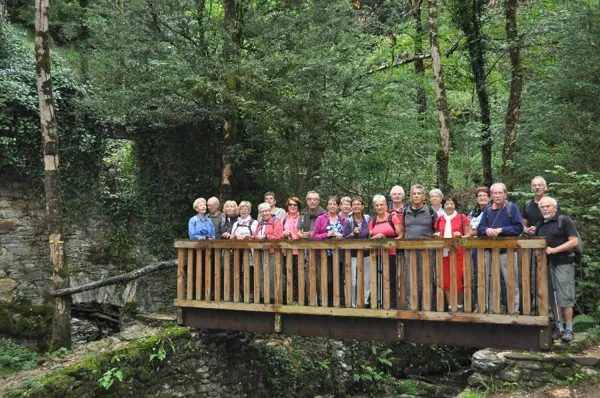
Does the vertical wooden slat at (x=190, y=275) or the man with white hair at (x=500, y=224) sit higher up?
the man with white hair at (x=500, y=224)

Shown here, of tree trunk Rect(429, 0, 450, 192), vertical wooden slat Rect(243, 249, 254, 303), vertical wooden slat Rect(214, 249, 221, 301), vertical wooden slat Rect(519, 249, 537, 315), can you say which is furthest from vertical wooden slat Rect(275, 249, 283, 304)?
tree trunk Rect(429, 0, 450, 192)

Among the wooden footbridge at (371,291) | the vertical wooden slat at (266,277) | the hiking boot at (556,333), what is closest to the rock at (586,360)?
the hiking boot at (556,333)

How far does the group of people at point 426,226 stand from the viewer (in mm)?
5859

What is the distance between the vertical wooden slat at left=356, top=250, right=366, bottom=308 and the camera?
259 inches

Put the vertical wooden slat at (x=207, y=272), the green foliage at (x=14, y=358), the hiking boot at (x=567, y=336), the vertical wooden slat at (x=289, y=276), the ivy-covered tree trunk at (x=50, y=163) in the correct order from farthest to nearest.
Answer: the green foliage at (x=14, y=358) < the ivy-covered tree trunk at (x=50, y=163) < the vertical wooden slat at (x=207, y=272) < the vertical wooden slat at (x=289, y=276) < the hiking boot at (x=567, y=336)

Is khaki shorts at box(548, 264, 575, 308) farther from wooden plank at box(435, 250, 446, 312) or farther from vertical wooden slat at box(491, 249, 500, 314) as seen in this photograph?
wooden plank at box(435, 250, 446, 312)

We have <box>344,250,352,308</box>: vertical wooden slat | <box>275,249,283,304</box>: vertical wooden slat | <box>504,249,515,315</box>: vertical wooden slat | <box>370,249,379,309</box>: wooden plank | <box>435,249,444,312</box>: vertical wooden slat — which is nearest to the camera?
<box>504,249,515,315</box>: vertical wooden slat

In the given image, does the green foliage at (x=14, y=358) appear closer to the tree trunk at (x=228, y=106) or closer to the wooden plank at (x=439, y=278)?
the tree trunk at (x=228, y=106)

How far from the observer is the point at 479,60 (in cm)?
1365

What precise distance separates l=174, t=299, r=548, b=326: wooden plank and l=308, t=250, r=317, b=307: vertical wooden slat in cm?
12

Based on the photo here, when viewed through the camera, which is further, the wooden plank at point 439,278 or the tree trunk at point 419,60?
the tree trunk at point 419,60

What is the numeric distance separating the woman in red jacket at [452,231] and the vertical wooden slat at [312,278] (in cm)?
164

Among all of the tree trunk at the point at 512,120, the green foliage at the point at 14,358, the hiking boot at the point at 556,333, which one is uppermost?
the tree trunk at the point at 512,120

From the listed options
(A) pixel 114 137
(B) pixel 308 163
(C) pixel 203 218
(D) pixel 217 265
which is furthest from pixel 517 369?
(A) pixel 114 137
